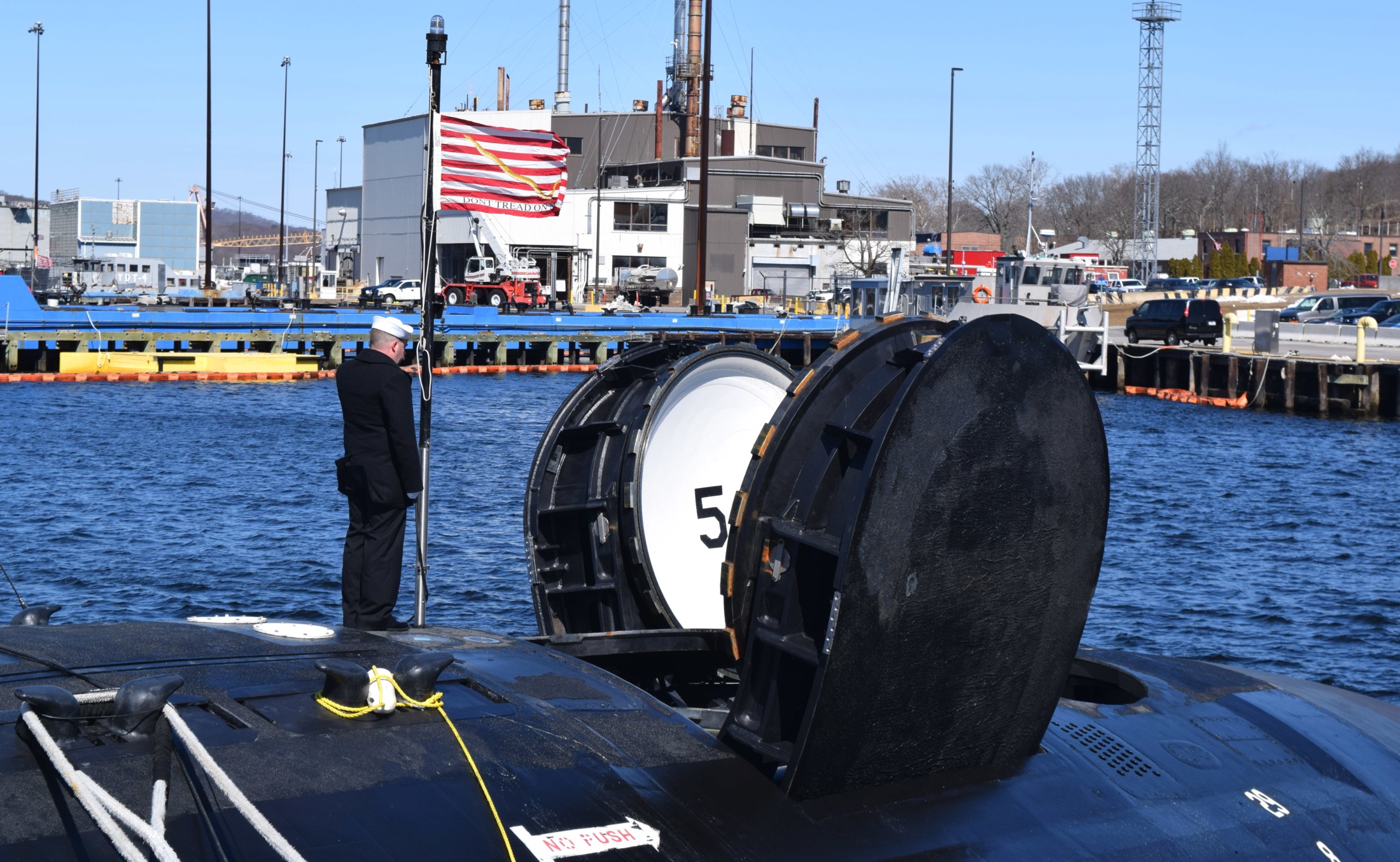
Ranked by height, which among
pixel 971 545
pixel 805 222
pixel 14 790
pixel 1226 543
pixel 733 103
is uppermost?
pixel 733 103

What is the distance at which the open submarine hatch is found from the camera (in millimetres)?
3129

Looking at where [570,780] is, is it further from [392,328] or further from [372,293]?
[372,293]

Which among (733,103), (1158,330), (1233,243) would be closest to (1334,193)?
(1233,243)

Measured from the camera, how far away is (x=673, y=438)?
795 cm

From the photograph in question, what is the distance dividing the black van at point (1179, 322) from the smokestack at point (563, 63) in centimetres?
5867

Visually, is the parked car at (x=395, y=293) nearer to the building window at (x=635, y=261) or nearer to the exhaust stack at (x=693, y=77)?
the building window at (x=635, y=261)

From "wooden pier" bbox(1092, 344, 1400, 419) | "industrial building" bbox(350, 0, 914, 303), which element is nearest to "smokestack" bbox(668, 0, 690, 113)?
"industrial building" bbox(350, 0, 914, 303)

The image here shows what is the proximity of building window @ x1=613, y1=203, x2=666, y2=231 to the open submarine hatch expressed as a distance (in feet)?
261

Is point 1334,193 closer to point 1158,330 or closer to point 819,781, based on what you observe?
point 1158,330

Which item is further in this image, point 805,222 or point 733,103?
point 733,103

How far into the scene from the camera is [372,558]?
7.46 meters

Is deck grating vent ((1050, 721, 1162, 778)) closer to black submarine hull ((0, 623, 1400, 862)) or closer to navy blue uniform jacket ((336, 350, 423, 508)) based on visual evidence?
black submarine hull ((0, 623, 1400, 862))

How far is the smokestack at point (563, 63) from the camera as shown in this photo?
346 feet

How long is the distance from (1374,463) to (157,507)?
2672cm
